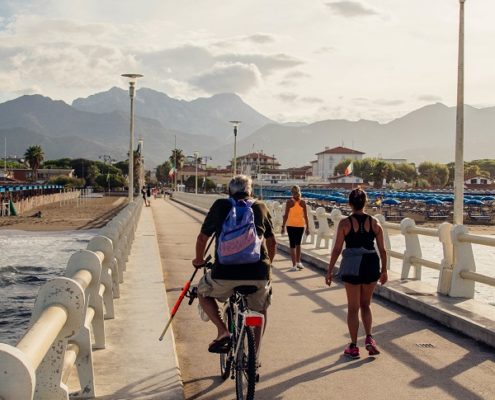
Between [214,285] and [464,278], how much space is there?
16.6 ft

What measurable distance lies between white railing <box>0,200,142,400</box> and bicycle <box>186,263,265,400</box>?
42.3 inches

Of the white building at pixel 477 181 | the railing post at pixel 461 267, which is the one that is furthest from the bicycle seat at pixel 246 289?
the white building at pixel 477 181

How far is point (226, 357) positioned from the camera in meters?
5.98

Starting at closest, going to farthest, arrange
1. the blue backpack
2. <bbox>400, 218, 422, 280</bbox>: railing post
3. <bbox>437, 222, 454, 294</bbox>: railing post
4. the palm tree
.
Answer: the blue backpack
<bbox>437, 222, 454, 294</bbox>: railing post
<bbox>400, 218, 422, 280</bbox>: railing post
the palm tree

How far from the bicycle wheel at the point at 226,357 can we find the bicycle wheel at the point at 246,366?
0.47m

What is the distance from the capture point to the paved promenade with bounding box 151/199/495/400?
5.70 m

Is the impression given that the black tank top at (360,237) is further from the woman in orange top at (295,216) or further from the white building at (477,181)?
the white building at (477,181)

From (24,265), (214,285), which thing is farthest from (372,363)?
Answer: (24,265)

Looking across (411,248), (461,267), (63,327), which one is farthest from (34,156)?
(63,327)

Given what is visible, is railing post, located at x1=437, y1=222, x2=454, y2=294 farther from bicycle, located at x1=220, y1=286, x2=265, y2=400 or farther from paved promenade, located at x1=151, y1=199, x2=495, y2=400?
bicycle, located at x1=220, y1=286, x2=265, y2=400

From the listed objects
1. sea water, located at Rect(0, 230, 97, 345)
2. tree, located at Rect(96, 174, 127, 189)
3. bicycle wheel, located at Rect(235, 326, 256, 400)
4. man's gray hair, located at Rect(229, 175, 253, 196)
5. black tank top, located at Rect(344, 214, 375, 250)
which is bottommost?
sea water, located at Rect(0, 230, 97, 345)

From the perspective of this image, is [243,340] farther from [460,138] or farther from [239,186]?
[460,138]

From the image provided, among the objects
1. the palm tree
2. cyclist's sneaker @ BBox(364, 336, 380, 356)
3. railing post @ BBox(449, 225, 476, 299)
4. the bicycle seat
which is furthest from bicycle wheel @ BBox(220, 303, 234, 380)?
the palm tree

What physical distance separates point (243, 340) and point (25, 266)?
20.0 m
